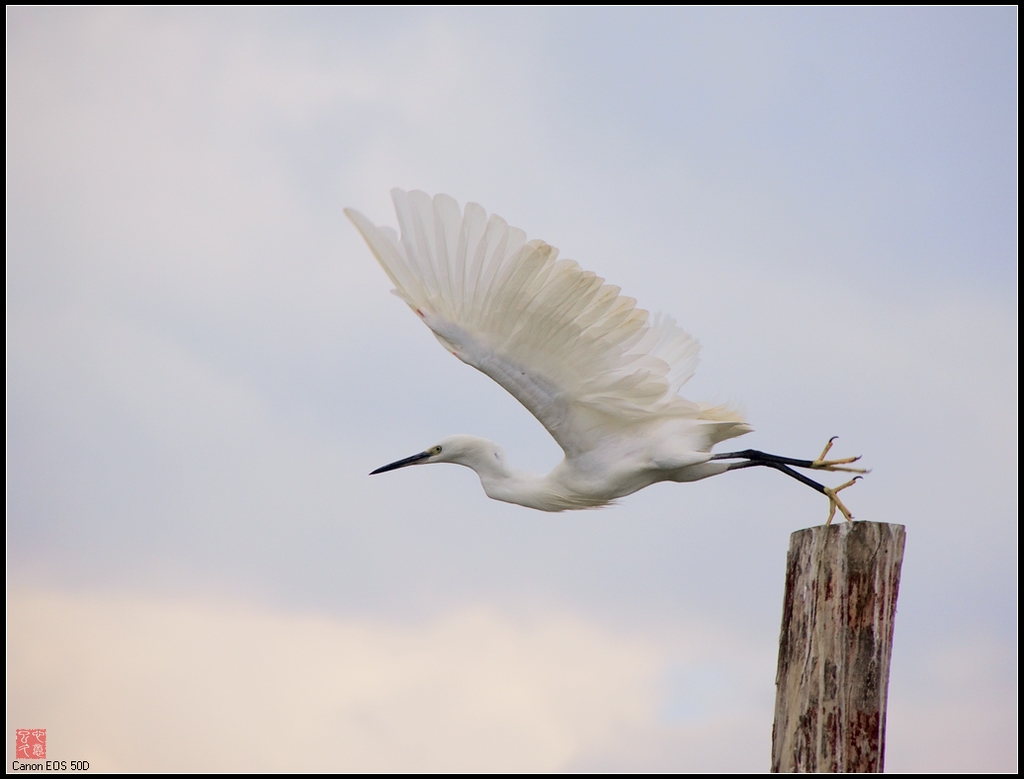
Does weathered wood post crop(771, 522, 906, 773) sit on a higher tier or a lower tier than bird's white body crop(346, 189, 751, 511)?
lower

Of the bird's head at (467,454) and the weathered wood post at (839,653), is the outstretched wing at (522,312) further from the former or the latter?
the weathered wood post at (839,653)

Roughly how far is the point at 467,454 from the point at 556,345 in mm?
1588

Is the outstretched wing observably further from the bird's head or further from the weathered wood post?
the weathered wood post

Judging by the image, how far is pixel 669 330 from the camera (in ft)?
25.3

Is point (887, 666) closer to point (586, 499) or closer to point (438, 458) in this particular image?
point (586, 499)

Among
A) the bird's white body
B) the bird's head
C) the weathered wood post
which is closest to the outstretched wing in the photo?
the bird's white body

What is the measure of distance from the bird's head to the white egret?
0.17 meters

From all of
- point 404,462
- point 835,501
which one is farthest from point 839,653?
point 404,462

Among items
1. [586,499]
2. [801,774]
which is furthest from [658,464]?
[801,774]

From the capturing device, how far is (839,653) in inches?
Result: 192

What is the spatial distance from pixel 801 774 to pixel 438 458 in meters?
3.48

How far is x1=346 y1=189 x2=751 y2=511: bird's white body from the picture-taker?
570cm

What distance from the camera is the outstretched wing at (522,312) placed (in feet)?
18.6

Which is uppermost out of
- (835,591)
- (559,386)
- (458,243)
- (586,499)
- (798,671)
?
(458,243)
